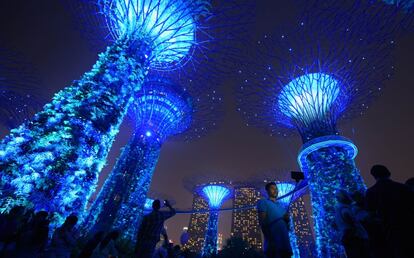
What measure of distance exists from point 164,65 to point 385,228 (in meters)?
13.4

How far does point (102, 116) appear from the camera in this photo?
854 centimetres

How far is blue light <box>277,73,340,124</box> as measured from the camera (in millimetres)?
13344

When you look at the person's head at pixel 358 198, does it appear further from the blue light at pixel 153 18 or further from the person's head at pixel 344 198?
the blue light at pixel 153 18

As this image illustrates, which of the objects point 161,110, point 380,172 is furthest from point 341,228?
point 161,110

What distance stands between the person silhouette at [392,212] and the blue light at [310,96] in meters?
10.3

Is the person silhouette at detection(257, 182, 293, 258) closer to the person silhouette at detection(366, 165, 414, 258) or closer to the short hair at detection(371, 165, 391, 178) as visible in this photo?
the person silhouette at detection(366, 165, 414, 258)

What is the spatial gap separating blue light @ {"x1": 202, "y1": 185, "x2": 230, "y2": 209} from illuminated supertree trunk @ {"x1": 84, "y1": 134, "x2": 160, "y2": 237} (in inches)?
485

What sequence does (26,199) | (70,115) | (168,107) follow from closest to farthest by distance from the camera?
1. (26,199)
2. (70,115)
3. (168,107)

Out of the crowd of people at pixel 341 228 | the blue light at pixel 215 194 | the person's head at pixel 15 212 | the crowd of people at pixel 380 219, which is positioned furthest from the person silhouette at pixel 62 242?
the blue light at pixel 215 194

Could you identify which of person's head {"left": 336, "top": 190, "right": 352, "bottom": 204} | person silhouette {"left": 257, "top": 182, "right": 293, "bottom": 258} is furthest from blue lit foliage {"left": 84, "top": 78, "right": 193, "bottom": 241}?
person's head {"left": 336, "top": 190, "right": 352, "bottom": 204}

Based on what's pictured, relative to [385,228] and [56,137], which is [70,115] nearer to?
[56,137]

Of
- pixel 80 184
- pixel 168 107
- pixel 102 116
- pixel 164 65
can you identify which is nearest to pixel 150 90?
pixel 168 107

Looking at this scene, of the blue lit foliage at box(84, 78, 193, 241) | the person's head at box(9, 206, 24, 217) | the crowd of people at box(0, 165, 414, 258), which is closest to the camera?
the crowd of people at box(0, 165, 414, 258)

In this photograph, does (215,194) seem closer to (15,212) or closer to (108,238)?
(108,238)
